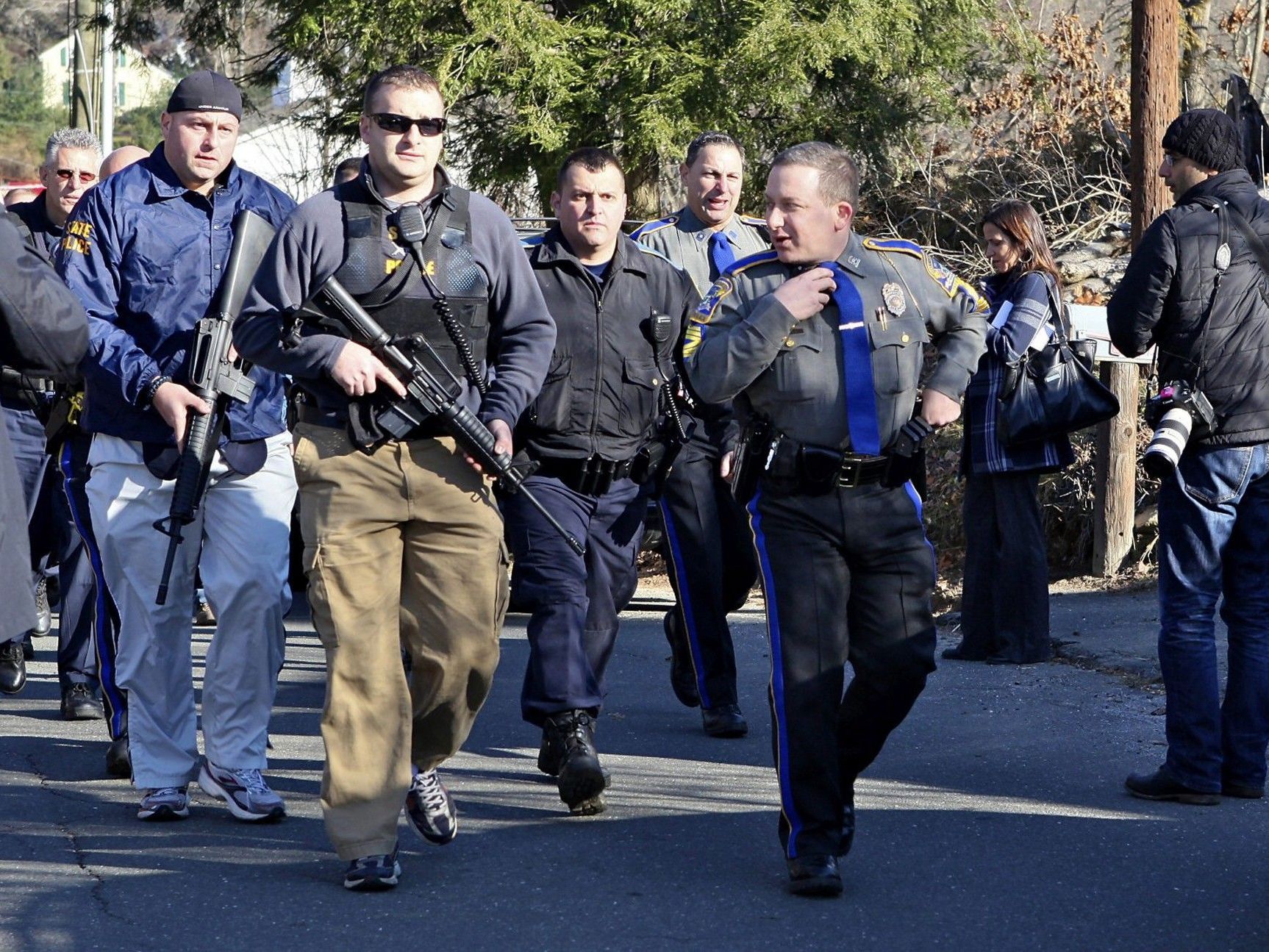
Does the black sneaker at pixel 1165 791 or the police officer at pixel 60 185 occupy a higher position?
the police officer at pixel 60 185

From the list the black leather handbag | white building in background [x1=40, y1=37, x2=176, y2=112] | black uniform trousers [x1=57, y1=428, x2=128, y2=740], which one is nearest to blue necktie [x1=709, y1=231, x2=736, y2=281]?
the black leather handbag

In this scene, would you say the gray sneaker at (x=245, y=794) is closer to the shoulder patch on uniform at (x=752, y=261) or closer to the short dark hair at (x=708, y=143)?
the shoulder patch on uniform at (x=752, y=261)

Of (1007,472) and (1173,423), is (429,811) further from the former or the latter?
(1007,472)

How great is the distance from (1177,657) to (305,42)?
11.2 metres

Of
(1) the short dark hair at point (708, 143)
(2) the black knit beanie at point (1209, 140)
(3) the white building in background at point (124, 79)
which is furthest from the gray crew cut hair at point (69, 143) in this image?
(3) the white building in background at point (124, 79)

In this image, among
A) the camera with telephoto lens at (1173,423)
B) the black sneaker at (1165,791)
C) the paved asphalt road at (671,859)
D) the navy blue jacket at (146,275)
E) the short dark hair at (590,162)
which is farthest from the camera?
the short dark hair at (590,162)

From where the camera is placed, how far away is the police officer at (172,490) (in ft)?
17.8

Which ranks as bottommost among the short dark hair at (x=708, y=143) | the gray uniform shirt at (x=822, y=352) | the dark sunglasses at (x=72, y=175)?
the gray uniform shirt at (x=822, y=352)

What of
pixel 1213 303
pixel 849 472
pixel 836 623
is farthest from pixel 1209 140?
pixel 836 623

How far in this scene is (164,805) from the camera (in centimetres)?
542

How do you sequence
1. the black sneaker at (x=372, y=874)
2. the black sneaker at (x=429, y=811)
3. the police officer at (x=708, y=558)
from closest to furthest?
the black sneaker at (x=372, y=874) < the black sneaker at (x=429, y=811) < the police officer at (x=708, y=558)

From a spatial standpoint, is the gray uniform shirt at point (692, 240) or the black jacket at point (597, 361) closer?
the black jacket at point (597, 361)

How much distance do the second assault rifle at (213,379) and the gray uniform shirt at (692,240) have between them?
209cm

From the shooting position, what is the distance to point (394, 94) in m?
4.80
